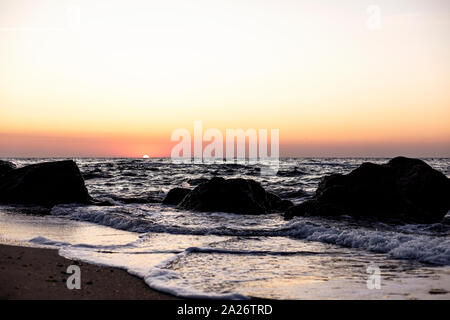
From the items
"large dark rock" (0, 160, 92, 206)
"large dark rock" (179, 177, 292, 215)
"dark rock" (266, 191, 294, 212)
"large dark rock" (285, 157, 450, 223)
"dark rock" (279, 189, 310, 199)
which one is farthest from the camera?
"dark rock" (279, 189, 310, 199)

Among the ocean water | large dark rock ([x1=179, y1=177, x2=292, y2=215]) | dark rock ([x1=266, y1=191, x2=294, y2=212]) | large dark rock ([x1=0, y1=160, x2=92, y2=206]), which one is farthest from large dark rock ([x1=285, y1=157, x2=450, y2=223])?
large dark rock ([x1=0, y1=160, x2=92, y2=206])

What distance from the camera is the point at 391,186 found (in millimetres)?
15336

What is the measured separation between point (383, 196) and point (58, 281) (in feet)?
36.8

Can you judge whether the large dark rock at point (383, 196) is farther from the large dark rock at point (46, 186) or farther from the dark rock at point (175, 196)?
the large dark rock at point (46, 186)

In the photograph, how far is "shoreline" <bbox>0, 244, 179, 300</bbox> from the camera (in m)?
5.72

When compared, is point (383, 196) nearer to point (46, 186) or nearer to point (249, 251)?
point (249, 251)

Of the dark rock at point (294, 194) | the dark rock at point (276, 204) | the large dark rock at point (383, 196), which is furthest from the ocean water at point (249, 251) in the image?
the dark rock at point (294, 194)

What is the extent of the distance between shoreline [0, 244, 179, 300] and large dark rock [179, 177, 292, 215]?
8753mm

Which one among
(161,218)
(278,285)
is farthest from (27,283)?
(161,218)

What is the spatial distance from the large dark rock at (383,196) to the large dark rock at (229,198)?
1845 mm

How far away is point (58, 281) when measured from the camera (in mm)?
6344

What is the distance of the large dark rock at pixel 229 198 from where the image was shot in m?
16.4

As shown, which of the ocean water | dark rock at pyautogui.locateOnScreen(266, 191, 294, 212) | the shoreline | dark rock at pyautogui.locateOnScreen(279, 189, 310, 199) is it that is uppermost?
the shoreline

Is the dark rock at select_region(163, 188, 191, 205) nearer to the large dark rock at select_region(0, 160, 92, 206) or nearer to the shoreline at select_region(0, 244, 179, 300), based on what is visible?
the large dark rock at select_region(0, 160, 92, 206)
